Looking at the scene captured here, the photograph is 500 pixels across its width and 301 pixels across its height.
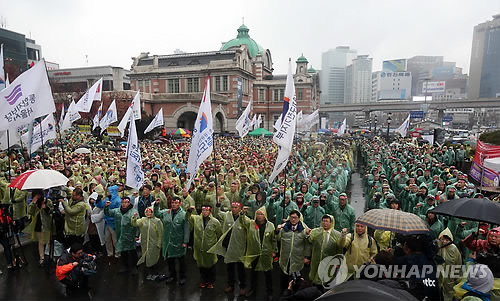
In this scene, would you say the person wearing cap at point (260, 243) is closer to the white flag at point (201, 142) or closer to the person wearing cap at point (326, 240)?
the person wearing cap at point (326, 240)

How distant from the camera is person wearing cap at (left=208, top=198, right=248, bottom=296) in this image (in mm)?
5250

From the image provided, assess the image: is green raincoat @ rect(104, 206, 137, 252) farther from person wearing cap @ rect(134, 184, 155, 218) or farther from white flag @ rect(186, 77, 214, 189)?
white flag @ rect(186, 77, 214, 189)

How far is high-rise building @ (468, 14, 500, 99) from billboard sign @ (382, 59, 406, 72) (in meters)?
24.3

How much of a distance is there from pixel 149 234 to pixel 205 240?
106 centimetres

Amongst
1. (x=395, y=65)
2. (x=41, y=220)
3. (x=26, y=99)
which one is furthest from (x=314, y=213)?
(x=395, y=65)

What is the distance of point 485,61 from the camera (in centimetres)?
10719

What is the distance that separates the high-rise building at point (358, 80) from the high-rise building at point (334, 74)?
12.9ft

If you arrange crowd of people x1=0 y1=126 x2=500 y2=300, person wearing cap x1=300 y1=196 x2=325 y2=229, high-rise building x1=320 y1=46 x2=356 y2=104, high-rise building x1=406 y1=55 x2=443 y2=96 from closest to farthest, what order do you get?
crowd of people x1=0 y1=126 x2=500 y2=300 < person wearing cap x1=300 y1=196 x2=325 y2=229 < high-rise building x1=320 y1=46 x2=356 y2=104 < high-rise building x1=406 y1=55 x2=443 y2=96

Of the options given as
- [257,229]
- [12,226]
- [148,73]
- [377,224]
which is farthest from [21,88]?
[148,73]

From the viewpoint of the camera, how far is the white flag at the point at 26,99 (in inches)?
237

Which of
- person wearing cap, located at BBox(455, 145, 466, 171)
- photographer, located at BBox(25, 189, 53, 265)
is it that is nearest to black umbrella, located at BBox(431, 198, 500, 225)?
photographer, located at BBox(25, 189, 53, 265)

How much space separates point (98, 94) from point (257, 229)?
37.2 feet

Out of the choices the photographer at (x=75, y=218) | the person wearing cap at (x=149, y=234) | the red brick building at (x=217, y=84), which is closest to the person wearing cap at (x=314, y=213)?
the person wearing cap at (x=149, y=234)

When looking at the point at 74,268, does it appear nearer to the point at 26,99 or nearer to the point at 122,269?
the point at 122,269
